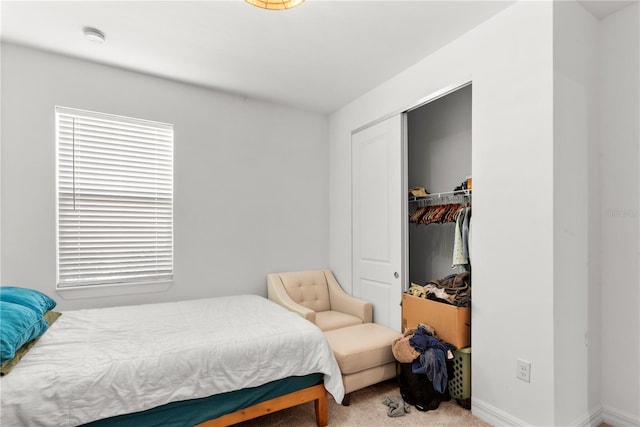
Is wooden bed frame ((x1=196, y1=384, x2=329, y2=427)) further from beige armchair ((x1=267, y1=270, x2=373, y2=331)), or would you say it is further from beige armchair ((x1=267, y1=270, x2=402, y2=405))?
beige armchair ((x1=267, y1=270, x2=373, y2=331))

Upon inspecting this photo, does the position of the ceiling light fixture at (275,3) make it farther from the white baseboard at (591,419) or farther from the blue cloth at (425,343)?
the white baseboard at (591,419)

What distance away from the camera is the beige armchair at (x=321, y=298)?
321cm

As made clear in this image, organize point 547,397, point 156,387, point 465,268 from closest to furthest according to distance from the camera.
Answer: point 156,387
point 547,397
point 465,268

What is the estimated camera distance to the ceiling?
2146mm

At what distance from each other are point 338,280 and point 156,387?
2.35 m

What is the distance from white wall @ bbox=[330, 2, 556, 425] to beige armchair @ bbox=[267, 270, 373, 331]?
1.17m

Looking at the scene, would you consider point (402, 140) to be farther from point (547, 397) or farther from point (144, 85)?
point (144, 85)

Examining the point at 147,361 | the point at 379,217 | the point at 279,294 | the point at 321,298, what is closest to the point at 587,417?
the point at 379,217

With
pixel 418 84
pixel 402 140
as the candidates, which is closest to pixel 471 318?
pixel 402 140

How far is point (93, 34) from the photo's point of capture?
2.37 metres

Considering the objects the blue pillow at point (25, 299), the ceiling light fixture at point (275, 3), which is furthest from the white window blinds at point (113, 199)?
the ceiling light fixture at point (275, 3)

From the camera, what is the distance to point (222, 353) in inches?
76.4

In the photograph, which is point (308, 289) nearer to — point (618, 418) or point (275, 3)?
point (618, 418)

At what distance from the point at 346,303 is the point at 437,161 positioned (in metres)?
1.74
